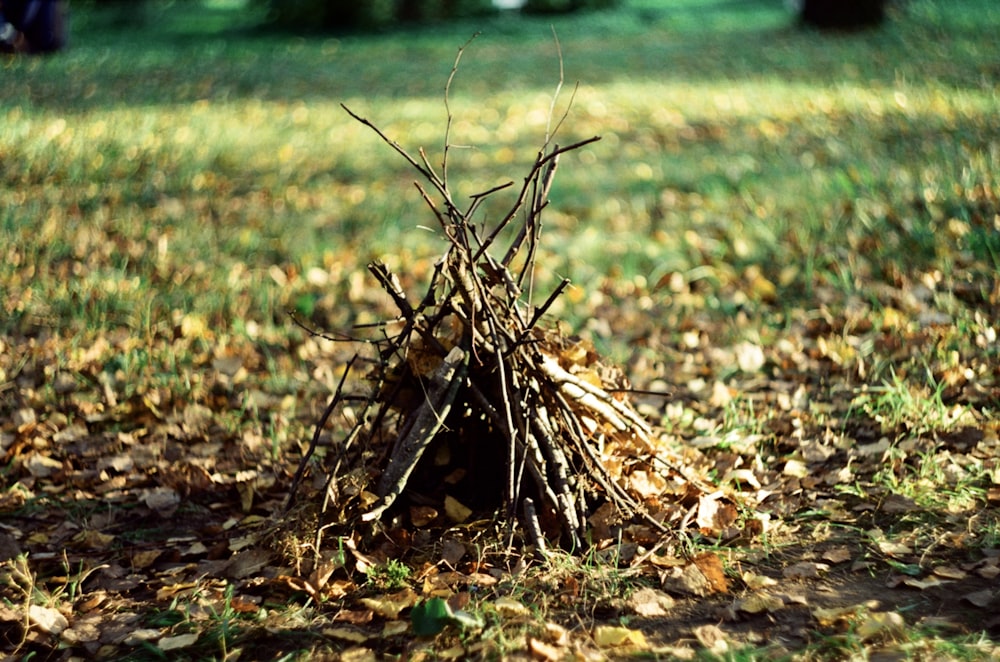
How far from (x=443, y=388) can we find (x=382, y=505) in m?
0.40

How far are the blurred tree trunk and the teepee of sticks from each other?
1174 cm

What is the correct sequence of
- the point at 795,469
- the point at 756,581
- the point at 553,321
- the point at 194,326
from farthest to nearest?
the point at 194,326
the point at 553,321
the point at 795,469
the point at 756,581

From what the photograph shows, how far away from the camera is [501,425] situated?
10.2 feet

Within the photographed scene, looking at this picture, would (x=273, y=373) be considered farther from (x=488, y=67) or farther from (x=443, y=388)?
(x=488, y=67)

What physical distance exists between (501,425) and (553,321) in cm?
95

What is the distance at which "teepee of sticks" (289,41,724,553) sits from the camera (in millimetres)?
3074

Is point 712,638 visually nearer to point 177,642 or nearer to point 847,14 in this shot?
point 177,642

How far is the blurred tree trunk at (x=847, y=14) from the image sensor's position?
528 inches

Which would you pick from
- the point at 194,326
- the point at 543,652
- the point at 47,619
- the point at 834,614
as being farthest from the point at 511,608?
the point at 194,326

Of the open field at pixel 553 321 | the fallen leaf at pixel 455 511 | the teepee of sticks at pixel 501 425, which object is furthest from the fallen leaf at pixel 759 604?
the fallen leaf at pixel 455 511

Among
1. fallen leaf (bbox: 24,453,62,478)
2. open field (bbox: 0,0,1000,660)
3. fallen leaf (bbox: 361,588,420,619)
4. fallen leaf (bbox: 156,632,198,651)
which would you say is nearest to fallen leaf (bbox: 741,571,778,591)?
open field (bbox: 0,0,1000,660)

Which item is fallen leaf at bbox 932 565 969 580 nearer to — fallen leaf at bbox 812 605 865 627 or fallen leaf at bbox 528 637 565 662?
fallen leaf at bbox 812 605 865 627

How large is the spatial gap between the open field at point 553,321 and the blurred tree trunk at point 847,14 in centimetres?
266

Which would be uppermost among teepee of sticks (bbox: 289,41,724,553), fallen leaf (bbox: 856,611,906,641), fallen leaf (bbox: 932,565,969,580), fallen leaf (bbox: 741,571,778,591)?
teepee of sticks (bbox: 289,41,724,553)
